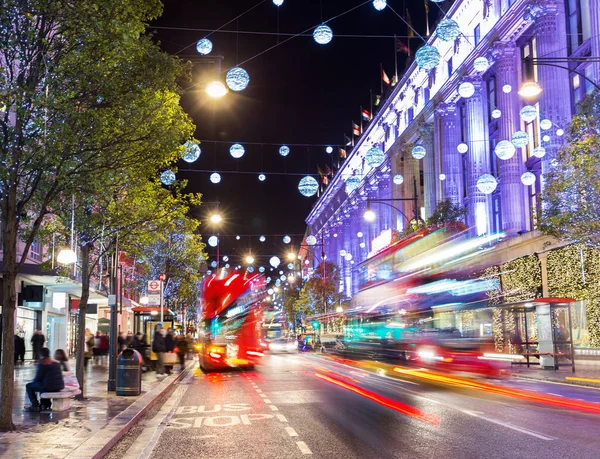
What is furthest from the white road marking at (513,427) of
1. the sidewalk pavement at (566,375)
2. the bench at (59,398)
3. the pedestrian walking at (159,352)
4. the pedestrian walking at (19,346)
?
the pedestrian walking at (19,346)

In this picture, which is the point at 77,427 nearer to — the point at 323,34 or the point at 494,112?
the point at 323,34

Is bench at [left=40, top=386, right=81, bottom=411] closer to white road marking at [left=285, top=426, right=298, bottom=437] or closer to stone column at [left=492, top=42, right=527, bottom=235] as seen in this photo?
white road marking at [left=285, top=426, right=298, bottom=437]

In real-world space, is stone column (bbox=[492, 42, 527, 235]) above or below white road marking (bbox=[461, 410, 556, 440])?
above

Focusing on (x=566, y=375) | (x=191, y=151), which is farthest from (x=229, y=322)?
(x=566, y=375)

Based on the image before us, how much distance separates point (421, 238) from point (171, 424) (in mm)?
14430

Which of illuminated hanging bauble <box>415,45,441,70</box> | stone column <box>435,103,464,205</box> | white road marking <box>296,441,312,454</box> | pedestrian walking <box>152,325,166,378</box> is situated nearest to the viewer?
white road marking <box>296,441,312,454</box>

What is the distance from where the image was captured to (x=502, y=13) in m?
45.8

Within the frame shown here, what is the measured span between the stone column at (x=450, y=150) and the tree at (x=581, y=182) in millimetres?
26388

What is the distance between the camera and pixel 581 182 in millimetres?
25234

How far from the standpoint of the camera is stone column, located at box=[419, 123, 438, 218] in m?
61.6

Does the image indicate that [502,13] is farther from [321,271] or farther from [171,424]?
[321,271]

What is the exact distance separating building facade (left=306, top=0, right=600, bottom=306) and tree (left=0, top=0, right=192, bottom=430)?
9.86m

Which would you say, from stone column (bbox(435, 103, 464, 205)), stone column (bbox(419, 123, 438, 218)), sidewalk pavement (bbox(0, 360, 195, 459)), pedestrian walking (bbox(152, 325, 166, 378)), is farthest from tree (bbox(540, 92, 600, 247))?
stone column (bbox(419, 123, 438, 218))

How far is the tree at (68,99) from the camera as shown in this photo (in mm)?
13258
